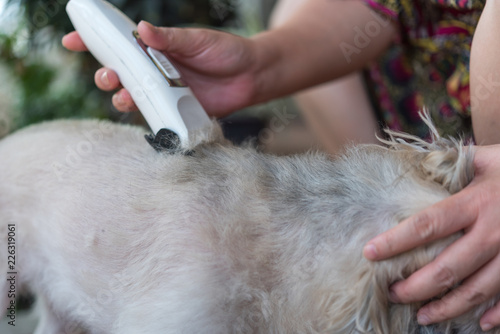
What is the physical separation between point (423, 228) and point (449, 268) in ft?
0.18

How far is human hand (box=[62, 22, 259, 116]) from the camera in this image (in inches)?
34.4

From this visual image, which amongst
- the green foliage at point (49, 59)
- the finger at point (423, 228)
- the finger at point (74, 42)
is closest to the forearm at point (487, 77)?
the finger at point (423, 228)

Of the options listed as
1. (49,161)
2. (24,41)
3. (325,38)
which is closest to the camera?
(49,161)

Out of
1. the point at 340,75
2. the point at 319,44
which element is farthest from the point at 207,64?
the point at 340,75

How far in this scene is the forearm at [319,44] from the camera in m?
1.15

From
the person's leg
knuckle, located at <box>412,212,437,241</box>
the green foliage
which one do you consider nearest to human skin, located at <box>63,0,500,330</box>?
knuckle, located at <box>412,212,437,241</box>

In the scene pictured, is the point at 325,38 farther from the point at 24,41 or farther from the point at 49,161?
the point at 24,41

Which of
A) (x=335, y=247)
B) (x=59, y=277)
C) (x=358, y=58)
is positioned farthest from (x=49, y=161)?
(x=358, y=58)

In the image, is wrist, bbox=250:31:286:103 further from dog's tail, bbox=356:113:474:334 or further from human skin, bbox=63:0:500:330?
dog's tail, bbox=356:113:474:334

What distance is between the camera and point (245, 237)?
61 cm

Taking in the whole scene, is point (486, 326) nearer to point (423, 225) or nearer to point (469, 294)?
point (469, 294)

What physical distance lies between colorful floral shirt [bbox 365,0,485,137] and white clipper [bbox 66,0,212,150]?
64 centimetres

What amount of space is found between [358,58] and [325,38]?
0.42 ft

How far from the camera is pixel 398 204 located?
0.59 meters
